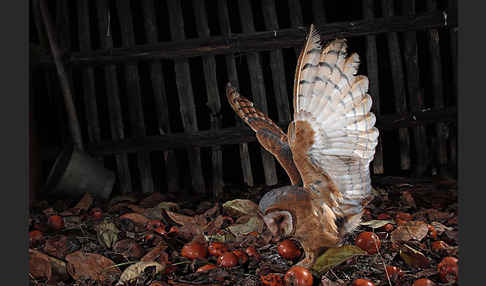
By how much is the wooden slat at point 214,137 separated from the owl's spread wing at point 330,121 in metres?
1.97

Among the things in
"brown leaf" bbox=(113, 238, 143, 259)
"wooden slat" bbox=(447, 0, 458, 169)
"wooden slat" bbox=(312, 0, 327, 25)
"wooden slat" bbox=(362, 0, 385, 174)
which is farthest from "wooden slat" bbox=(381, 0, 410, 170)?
"brown leaf" bbox=(113, 238, 143, 259)

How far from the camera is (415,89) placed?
362cm

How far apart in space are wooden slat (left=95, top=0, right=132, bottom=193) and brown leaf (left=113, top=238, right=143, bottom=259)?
157cm

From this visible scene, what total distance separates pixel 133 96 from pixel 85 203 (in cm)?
96

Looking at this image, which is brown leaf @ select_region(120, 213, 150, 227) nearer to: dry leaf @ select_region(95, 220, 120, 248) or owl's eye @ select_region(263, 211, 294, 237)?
dry leaf @ select_region(95, 220, 120, 248)

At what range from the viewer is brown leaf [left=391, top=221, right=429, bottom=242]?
2.07m

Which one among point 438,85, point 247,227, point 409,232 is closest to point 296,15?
point 438,85

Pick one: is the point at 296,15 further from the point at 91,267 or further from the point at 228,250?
the point at 91,267

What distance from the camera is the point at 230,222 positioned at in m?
2.49

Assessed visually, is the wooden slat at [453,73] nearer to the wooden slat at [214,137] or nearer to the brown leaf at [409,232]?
the wooden slat at [214,137]

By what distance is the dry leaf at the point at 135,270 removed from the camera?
1.79 meters

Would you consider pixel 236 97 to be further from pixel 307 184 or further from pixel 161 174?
pixel 161 174

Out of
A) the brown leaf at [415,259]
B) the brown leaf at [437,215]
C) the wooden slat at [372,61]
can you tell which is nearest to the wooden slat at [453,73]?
the wooden slat at [372,61]

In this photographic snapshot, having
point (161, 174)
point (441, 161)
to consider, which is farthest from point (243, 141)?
point (441, 161)
